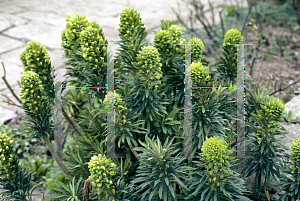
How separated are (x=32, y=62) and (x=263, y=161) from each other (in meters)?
1.58

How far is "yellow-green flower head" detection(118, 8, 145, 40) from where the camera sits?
1.69 metres

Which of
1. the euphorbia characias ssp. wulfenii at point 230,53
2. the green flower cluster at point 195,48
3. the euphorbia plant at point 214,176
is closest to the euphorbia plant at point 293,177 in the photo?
the euphorbia plant at point 214,176

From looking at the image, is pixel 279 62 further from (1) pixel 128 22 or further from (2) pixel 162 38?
(1) pixel 128 22

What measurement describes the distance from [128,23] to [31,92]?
696 mm

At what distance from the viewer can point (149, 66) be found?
1.52m

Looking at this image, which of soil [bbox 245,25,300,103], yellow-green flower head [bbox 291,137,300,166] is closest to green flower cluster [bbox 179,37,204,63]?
yellow-green flower head [bbox 291,137,300,166]

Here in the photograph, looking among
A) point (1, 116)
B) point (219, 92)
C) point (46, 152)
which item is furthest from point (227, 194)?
point (1, 116)

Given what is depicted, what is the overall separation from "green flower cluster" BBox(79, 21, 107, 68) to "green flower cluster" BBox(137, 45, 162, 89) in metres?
0.29

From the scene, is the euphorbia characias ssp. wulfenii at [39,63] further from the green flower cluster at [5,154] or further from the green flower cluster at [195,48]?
the green flower cluster at [195,48]

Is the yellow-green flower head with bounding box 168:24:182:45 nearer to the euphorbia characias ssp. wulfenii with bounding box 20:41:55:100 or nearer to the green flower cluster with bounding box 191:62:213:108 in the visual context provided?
the green flower cluster with bounding box 191:62:213:108

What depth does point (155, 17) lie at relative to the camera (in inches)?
270

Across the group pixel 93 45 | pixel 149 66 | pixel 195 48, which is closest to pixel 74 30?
pixel 93 45

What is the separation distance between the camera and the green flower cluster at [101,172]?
1383mm

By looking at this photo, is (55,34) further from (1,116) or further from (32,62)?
(32,62)
